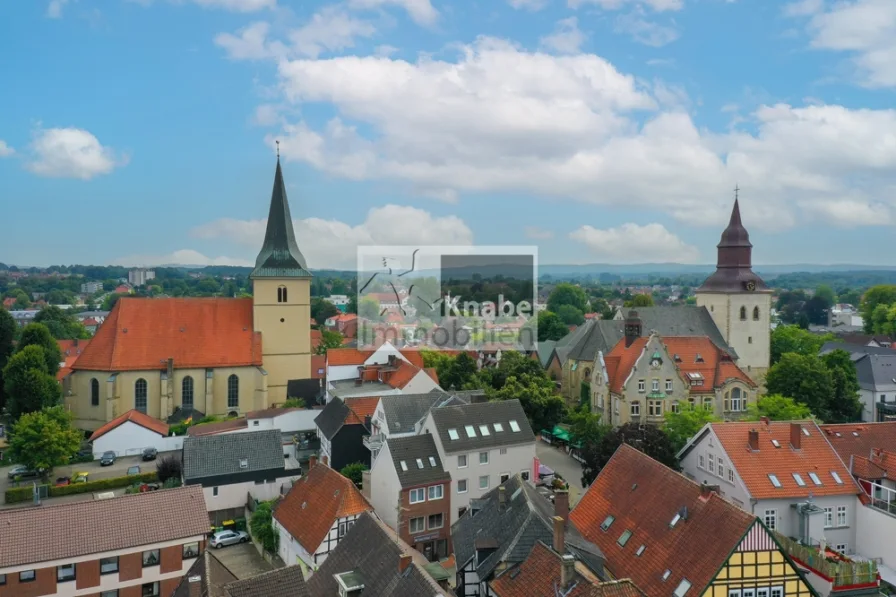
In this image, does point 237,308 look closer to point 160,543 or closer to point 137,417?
point 137,417

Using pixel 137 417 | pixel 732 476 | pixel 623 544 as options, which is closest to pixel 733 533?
pixel 623 544

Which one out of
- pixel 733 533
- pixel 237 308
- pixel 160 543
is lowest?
pixel 160 543

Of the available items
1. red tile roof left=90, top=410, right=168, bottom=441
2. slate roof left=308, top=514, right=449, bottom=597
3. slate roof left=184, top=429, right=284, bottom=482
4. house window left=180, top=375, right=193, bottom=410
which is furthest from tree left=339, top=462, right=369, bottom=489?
house window left=180, top=375, right=193, bottom=410

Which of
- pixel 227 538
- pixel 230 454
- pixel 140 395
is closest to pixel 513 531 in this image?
pixel 227 538

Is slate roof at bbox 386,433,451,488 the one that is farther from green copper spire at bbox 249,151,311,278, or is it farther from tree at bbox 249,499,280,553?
green copper spire at bbox 249,151,311,278

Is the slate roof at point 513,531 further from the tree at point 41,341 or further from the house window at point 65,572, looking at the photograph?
the tree at point 41,341
